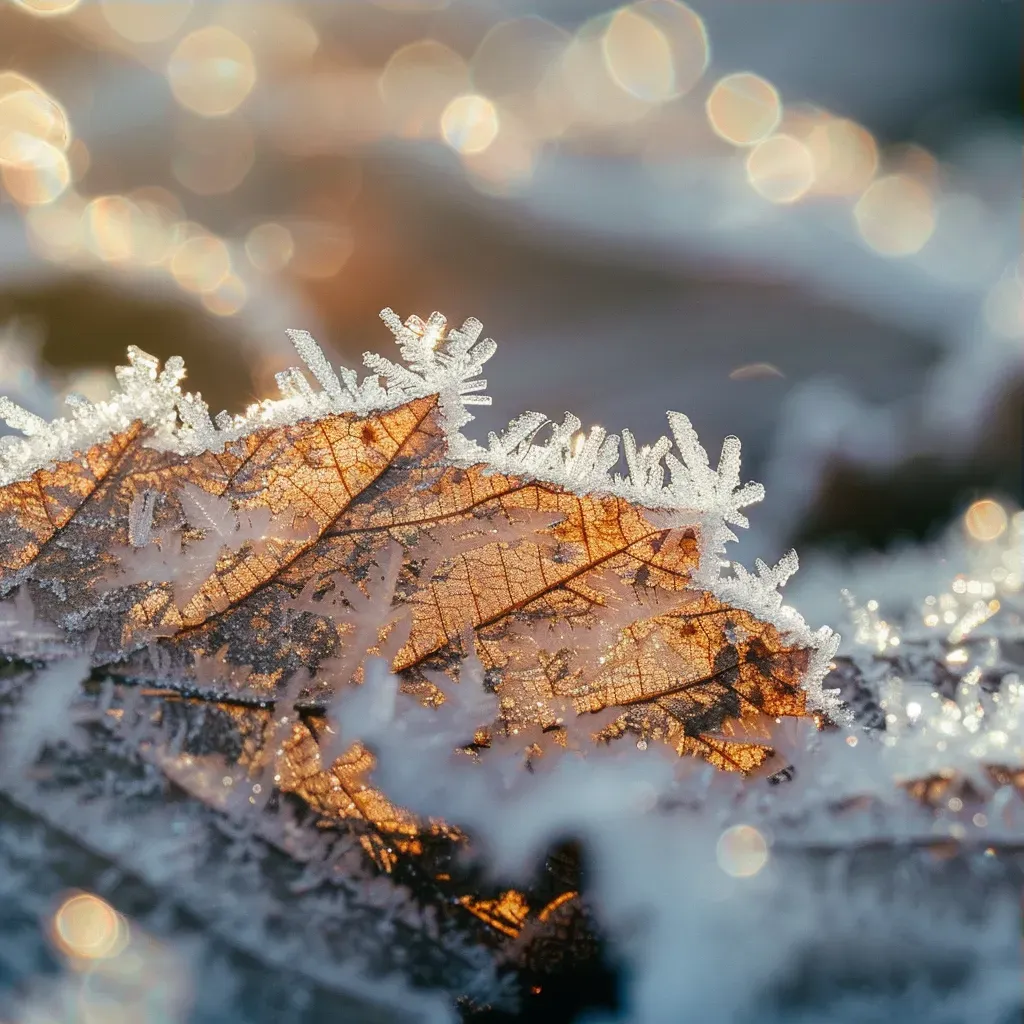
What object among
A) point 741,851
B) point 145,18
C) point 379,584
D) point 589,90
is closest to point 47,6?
point 145,18

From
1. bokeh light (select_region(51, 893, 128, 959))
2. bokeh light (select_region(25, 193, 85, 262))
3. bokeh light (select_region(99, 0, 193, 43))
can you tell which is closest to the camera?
bokeh light (select_region(51, 893, 128, 959))

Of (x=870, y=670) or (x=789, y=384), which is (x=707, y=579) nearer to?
(x=870, y=670)

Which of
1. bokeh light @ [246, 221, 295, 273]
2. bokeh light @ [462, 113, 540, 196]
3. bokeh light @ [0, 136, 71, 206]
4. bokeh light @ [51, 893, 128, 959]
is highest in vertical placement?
bokeh light @ [462, 113, 540, 196]

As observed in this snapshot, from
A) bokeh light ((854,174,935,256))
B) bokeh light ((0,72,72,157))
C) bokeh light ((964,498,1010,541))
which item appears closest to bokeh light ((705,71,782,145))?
bokeh light ((854,174,935,256))

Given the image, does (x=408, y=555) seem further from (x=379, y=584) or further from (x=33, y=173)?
(x=33, y=173)

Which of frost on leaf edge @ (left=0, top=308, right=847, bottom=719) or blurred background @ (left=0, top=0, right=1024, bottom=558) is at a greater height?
blurred background @ (left=0, top=0, right=1024, bottom=558)

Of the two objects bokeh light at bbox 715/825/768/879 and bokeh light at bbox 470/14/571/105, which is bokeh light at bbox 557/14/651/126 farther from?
bokeh light at bbox 715/825/768/879
